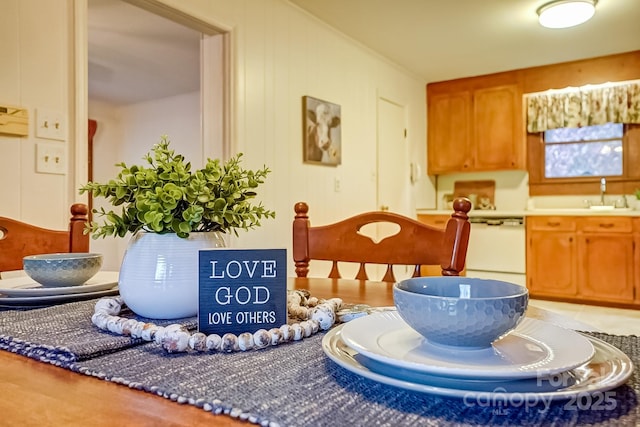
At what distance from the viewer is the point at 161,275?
2.31 feet

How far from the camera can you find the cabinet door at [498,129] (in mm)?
4988

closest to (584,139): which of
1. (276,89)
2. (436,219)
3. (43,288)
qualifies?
(436,219)

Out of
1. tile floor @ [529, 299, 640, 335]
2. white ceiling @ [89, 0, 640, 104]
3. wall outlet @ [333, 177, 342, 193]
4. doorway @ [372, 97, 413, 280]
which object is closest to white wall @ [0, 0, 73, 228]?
white ceiling @ [89, 0, 640, 104]

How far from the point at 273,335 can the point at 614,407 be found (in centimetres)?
38

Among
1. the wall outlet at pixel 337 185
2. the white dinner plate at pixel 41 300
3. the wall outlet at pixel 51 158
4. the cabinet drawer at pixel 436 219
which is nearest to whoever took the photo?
the white dinner plate at pixel 41 300

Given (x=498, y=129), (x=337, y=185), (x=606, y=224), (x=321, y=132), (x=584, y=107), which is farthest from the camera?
(x=498, y=129)

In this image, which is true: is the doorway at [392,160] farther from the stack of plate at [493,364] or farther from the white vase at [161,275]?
the stack of plate at [493,364]

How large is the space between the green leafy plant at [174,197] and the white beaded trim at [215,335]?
15 cm

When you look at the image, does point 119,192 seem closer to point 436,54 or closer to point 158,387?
point 158,387

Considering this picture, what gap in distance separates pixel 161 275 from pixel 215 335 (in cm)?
16

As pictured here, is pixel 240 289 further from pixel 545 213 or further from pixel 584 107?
pixel 584 107

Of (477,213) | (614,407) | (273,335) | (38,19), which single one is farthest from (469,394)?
(477,213)

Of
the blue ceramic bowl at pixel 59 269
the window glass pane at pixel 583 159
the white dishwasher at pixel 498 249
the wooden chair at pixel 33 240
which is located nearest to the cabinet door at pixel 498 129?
the window glass pane at pixel 583 159

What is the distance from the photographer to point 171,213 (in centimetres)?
71
